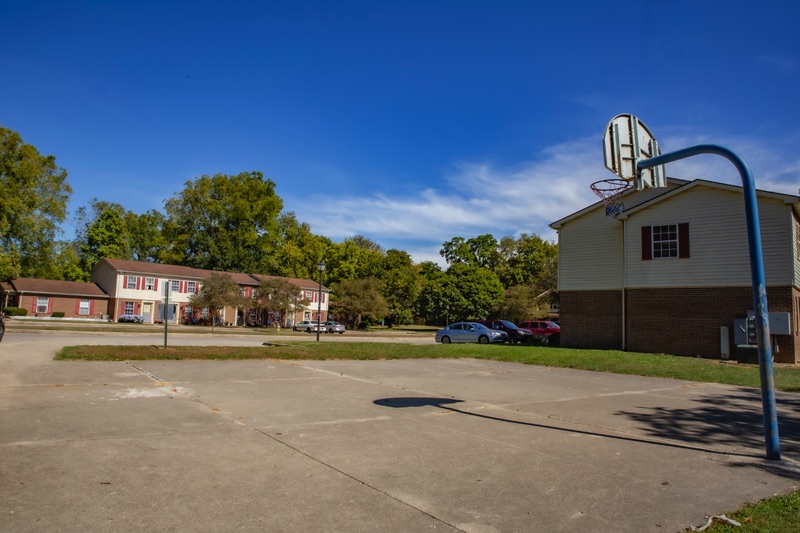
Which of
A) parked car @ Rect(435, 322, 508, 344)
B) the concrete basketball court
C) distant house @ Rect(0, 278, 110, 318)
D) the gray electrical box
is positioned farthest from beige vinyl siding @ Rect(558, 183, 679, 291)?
distant house @ Rect(0, 278, 110, 318)

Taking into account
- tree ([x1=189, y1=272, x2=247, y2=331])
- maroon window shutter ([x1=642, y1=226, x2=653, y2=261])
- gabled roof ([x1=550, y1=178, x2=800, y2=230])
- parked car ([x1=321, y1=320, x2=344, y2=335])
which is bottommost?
parked car ([x1=321, y1=320, x2=344, y2=335])

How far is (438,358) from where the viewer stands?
72.2 feet

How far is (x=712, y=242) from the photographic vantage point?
23.4 m

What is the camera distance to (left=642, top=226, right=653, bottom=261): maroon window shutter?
2517 centimetres

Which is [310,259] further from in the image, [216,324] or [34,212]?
[34,212]

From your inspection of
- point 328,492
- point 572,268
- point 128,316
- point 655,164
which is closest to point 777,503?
point 328,492

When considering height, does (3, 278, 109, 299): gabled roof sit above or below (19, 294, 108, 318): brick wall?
above

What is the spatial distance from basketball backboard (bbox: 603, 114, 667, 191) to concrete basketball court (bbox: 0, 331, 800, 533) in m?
3.97

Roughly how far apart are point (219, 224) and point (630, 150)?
3066 inches

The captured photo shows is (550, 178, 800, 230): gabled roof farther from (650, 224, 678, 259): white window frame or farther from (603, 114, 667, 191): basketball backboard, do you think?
(603, 114, 667, 191): basketball backboard

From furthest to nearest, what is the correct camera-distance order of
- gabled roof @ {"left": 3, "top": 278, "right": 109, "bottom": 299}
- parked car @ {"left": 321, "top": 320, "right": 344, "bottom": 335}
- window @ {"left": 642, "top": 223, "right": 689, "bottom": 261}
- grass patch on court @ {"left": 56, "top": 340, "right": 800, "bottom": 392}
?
gabled roof @ {"left": 3, "top": 278, "right": 109, "bottom": 299} → parked car @ {"left": 321, "top": 320, "right": 344, "bottom": 335} → window @ {"left": 642, "top": 223, "right": 689, "bottom": 261} → grass patch on court @ {"left": 56, "top": 340, "right": 800, "bottom": 392}

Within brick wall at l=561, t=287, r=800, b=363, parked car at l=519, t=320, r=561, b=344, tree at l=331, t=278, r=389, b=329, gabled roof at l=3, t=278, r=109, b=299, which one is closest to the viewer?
brick wall at l=561, t=287, r=800, b=363

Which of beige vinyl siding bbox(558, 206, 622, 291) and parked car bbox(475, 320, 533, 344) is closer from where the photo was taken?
beige vinyl siding bbox(558, 206, 622, 291)

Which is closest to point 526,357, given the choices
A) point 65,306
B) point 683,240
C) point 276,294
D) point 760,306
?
point 683,240
